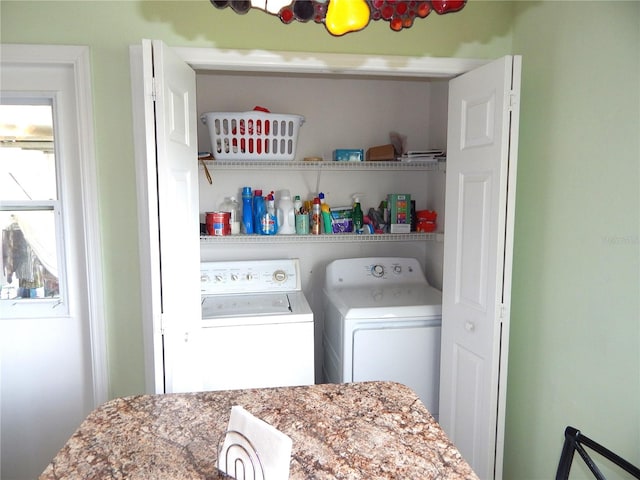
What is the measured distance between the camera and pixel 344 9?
105cm

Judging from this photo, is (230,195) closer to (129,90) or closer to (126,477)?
(129,90)

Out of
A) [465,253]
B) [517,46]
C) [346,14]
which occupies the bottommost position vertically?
[465,253]

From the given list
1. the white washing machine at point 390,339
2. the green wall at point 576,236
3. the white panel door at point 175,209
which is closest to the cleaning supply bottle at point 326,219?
the white washing machine at point 390,339

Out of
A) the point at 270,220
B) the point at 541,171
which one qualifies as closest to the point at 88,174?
the point at 270,220

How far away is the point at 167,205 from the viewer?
159 cm

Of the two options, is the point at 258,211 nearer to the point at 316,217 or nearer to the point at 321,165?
the point at 316,217

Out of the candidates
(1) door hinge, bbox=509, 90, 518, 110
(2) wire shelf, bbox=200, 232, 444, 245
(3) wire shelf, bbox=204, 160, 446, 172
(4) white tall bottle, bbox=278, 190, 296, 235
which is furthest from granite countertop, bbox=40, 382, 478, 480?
(3) wire shelf, bbox=204, 160, 446, 172

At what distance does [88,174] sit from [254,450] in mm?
1498

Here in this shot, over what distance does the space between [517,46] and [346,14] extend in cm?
130

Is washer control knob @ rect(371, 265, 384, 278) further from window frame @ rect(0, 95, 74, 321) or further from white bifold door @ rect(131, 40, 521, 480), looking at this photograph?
window frame @ rect(0, 95, 74, 321)

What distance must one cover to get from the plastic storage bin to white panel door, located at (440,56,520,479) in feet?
3.13

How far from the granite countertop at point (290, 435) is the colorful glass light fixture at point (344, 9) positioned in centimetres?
103

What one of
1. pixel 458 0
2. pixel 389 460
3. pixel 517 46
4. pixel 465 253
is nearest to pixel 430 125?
pixel 517 46

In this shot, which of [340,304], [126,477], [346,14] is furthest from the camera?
[340,304]
